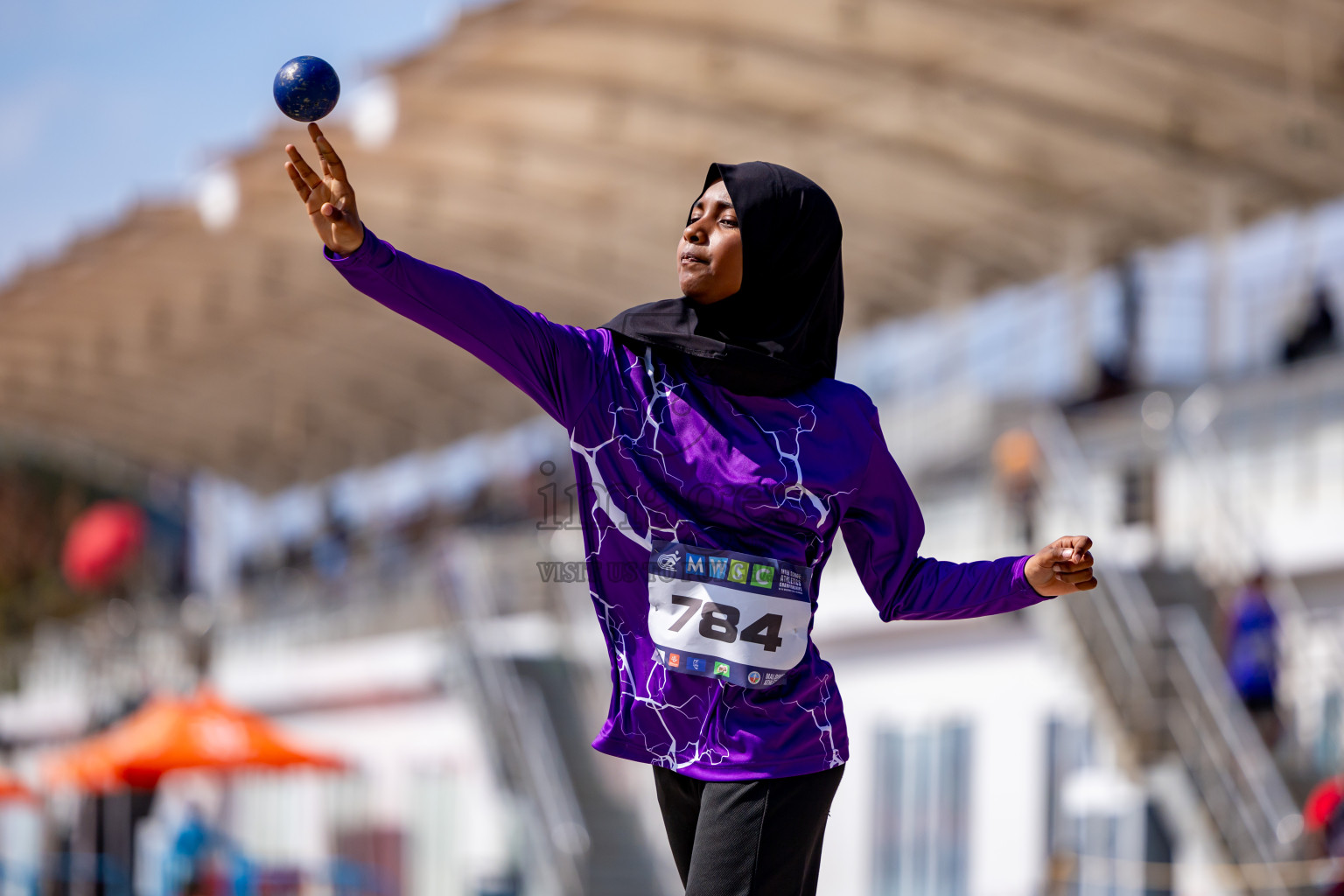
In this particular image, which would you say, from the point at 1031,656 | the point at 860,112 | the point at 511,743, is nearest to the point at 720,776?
the point at 1031,656

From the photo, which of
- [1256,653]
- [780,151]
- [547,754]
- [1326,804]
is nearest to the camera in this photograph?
[1326,804]

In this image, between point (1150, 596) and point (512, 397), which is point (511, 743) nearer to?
point (1150, 596)

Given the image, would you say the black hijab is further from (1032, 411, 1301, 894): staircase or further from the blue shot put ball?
(1032, 411, 1301, 894): staircase

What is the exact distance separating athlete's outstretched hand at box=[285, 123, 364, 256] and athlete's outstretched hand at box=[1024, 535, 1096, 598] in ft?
4.41

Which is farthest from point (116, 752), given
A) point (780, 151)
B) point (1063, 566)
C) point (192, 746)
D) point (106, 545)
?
point (106, 545)

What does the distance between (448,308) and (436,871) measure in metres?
17.8

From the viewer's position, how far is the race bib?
10.5 feet

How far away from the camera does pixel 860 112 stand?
1927 centimetres

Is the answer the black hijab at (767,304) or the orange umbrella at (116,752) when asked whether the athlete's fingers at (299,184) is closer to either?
the black hijab at (767,304)

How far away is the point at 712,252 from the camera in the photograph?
326 centimetres

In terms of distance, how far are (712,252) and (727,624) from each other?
669 mm

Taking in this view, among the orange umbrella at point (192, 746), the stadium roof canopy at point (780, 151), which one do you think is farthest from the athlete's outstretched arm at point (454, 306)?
the stadium roof canopy at point (780, 151)

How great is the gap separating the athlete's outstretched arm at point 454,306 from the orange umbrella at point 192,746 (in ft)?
41.9

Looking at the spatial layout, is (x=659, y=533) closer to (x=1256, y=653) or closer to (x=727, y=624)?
(x=727, y=624)
